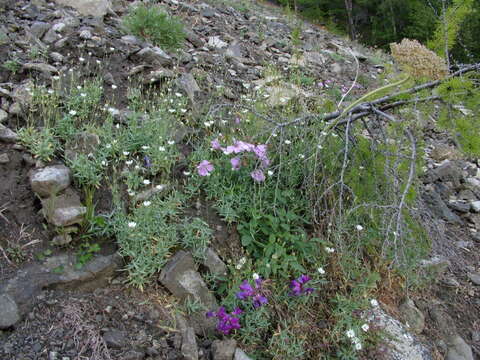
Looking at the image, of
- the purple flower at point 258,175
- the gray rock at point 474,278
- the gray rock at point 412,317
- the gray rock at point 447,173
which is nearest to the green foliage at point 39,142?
the purple flower at point 258,175

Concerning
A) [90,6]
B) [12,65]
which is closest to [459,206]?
[12,65]

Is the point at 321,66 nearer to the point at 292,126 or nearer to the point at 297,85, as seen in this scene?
the point at 297,85

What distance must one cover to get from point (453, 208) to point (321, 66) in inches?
137

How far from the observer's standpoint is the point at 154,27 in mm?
5176

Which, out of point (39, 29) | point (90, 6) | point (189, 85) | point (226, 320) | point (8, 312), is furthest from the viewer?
point (90, 6)

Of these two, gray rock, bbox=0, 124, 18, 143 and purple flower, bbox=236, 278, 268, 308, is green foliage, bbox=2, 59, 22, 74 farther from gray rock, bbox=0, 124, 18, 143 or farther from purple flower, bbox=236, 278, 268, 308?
purple flower, bbox=236, 278, 268, 308

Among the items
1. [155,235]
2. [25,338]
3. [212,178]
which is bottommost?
[25,338]

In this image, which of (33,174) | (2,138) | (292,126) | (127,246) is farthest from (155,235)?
(292,126)

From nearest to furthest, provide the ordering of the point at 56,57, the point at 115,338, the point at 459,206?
the point at 115,338, the point at 56,57, the point at 459,206

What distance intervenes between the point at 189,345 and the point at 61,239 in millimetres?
1050

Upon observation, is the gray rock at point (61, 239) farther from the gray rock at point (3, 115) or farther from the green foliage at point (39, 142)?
the gray rock at point (3, 115)

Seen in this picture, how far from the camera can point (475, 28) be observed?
42.4 feet

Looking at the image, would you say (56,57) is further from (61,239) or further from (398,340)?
(398,340)

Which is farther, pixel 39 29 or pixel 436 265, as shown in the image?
pixel 39 29
